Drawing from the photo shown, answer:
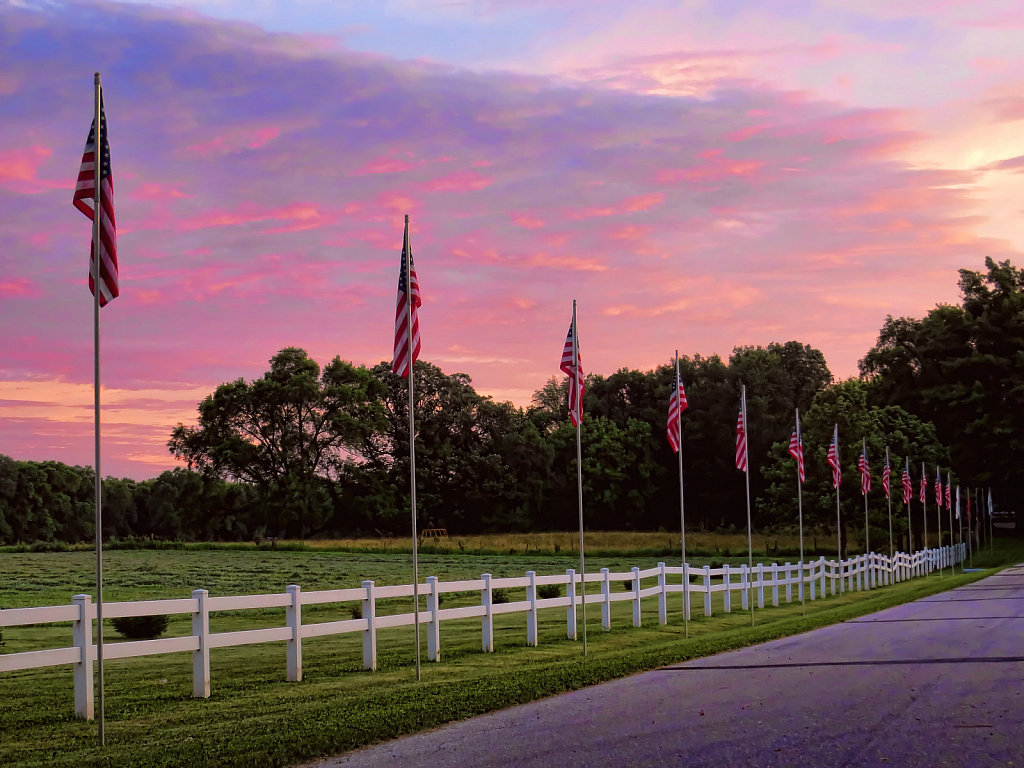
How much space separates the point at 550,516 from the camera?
334 ft

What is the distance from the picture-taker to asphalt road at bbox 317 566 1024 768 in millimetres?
8562

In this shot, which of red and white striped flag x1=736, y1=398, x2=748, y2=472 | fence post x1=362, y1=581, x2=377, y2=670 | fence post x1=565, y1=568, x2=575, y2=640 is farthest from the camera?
red and white striped flag x1=736, y1=398, x2=748, y2=472

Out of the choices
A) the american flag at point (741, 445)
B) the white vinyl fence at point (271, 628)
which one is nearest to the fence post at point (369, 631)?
the white vinyl fence at point (271, 628)

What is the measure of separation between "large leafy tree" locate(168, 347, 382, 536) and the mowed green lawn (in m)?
51.8

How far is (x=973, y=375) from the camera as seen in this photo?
96562mm

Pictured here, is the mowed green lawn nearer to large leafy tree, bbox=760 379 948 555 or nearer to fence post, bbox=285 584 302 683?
fence post, bbox=285 584 302 683

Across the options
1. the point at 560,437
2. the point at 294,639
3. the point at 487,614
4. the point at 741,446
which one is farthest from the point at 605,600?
the point at 560,437

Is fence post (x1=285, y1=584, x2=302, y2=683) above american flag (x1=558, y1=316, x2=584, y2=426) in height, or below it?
below

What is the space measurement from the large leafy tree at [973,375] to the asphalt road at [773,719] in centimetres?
8261

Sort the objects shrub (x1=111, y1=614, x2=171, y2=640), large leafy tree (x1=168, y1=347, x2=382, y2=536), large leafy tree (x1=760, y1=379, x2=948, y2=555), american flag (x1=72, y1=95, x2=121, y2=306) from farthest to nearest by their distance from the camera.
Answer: large leafy tree (x1=168, y1=347, x2=382, y2=536), large leafy tree (x1=760, y1=379, x2=948, y2=555), shrub (x1=111, y1=614, x2=171, y2=640), american flag (x1=72, y1=95, x2=121, y2=306)

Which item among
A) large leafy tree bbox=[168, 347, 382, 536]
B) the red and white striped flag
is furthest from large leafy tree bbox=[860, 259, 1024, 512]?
the red and white striped flag

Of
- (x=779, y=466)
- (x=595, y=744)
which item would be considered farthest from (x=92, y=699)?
(x=779, y=466)

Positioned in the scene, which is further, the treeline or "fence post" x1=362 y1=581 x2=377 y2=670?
the treeline

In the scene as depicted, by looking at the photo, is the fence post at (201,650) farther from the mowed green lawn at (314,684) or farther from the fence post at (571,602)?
the fence post at (571,602)
